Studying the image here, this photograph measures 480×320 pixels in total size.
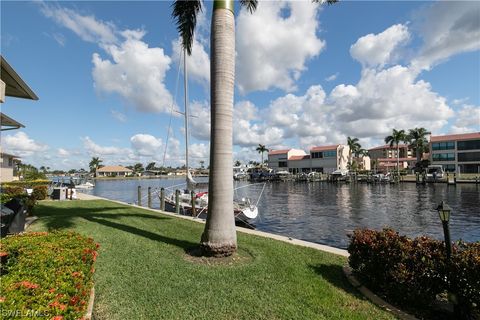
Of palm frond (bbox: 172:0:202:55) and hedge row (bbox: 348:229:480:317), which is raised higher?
palm frond (bbox: 172:0:202:55)

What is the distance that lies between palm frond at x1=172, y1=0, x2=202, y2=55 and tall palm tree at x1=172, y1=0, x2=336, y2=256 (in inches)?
129

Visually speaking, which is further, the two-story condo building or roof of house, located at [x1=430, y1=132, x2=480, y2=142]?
the two-story condo building

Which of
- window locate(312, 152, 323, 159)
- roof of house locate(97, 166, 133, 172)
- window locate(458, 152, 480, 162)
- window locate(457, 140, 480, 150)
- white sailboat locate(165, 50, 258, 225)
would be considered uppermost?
window locate(457, 140, 480, 150)

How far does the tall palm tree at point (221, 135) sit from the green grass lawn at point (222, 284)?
719 millimetres

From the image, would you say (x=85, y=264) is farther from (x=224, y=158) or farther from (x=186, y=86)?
(x=186, y=86)

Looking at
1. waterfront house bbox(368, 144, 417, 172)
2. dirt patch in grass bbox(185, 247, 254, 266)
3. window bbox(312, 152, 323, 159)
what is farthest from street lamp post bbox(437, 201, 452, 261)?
waterfront house bbox(368, 144, 417, 172)

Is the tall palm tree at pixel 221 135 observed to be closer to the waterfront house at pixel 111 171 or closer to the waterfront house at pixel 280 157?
the waterfront house at pixel 280 157

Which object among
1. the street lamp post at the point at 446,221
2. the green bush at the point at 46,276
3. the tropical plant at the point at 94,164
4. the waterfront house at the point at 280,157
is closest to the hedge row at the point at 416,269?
the street lamp post at the point at 446,221

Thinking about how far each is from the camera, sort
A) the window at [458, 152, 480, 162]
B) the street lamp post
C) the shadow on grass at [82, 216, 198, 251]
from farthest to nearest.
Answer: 1. the window at [458, 152, 480, 162]
2. the shadow on grass at [82, 216, 198, 251]
3. the street lamp post

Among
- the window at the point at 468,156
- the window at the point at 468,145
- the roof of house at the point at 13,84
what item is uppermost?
the window at the point at 468,145

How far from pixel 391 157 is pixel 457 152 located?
45.2 metres

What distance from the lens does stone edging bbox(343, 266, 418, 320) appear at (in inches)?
190

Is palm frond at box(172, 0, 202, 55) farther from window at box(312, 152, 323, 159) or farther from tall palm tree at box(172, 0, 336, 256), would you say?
window at box(312, 152, 323, 159)

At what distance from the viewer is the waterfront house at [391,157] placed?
10275cm
